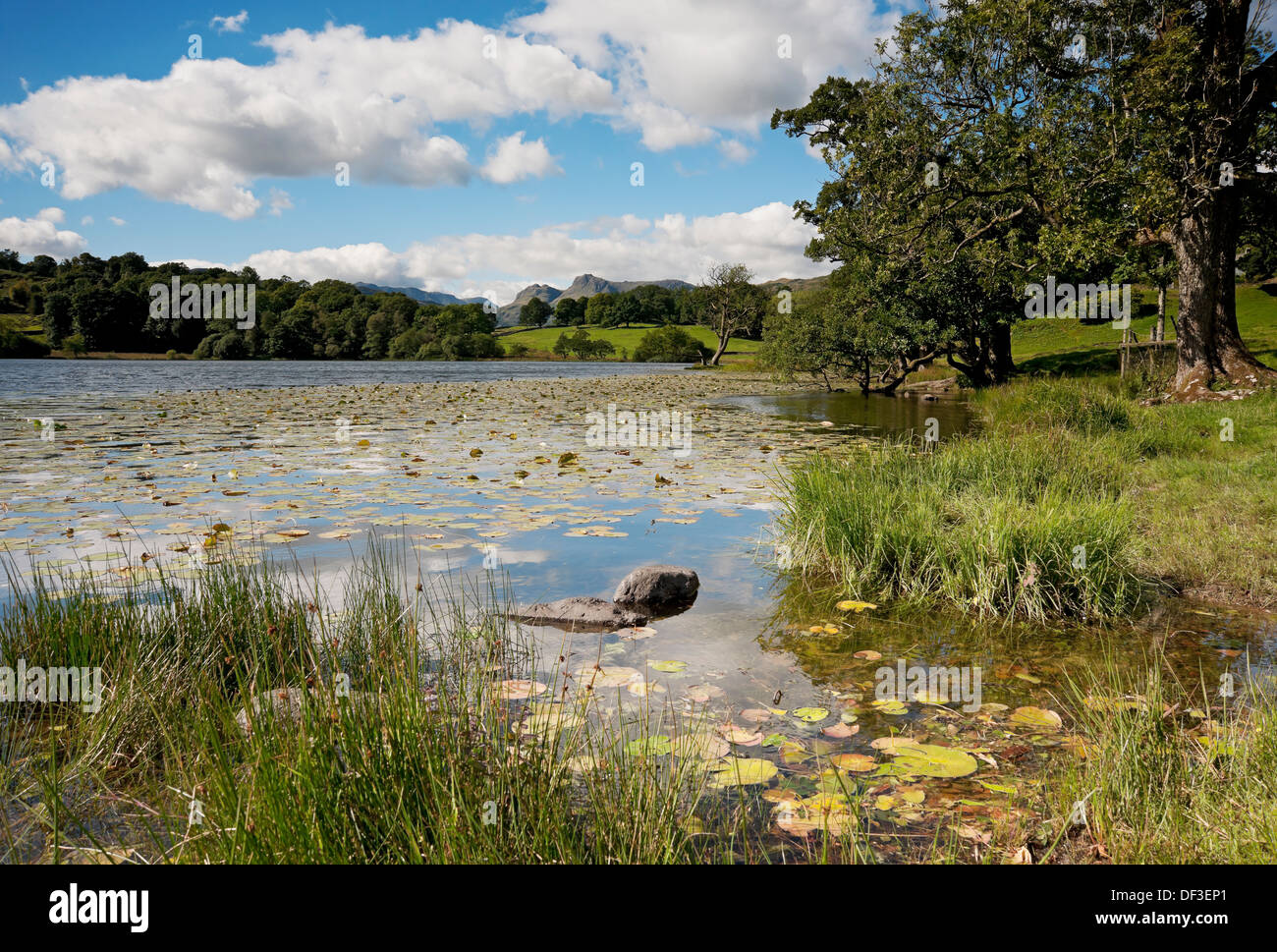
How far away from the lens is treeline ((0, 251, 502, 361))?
245 feet

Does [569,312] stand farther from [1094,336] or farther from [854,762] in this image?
[854,762]

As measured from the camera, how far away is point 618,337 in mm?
109188

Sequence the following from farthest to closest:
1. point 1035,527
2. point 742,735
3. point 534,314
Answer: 1. point 534,314
2. point 1035,527
3. point 742,735

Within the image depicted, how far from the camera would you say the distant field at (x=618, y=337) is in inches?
3713

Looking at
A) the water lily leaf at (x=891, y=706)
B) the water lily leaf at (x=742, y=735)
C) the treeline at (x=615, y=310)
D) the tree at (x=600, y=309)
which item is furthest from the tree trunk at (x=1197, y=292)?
the tree at (x=600, y=309)

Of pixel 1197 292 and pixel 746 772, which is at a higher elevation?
pixel 1197 292

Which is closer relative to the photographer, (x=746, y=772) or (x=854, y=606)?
(x=746, y=772)

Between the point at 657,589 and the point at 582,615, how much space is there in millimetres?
707

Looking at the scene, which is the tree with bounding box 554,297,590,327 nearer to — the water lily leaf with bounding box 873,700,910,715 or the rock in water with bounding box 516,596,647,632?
the rock in water with bounding box 516,596,647,632

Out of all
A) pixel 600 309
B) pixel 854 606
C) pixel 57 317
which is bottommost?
pixel 854 606

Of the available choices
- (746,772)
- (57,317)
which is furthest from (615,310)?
(746,772)

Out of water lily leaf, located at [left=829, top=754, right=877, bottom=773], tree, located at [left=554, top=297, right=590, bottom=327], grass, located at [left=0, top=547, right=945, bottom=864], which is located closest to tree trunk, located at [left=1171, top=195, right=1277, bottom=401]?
water lily leaf, located at [left=829, top=754, right=877, bottom=773]

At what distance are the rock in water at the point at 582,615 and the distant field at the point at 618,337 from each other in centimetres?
8287
